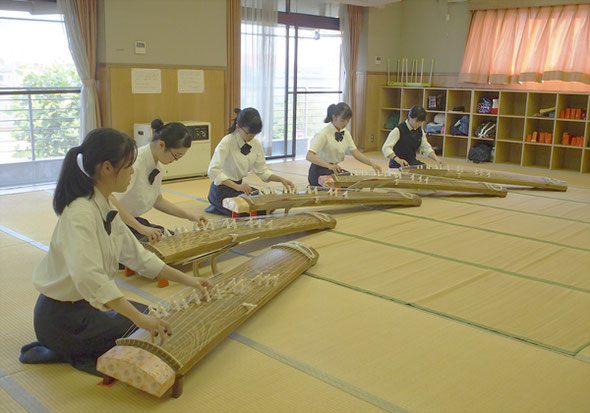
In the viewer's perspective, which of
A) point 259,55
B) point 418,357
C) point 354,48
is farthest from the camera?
point 354,48

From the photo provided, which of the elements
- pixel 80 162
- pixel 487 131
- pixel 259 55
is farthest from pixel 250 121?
pixel 487 131

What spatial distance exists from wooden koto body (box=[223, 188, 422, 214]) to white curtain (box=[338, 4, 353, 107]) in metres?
4.32

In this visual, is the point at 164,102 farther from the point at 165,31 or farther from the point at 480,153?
the point at 480,153

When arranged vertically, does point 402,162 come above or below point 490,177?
above

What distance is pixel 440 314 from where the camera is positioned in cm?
275

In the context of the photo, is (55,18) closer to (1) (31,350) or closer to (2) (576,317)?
(1) (31,350)

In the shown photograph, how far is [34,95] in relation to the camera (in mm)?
6035

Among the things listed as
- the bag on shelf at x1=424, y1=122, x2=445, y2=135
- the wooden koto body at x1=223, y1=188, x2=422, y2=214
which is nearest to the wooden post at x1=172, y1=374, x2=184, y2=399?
the wooden koto body at x1=223, y1=188, x2=422, y2=214

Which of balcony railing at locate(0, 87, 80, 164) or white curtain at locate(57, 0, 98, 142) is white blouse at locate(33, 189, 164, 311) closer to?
white curtain at locate(57, 0, 98, 142)

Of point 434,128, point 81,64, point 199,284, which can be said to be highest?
point 81,64

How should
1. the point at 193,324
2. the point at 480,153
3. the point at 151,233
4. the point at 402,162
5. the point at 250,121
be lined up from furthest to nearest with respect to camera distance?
the point at 480,153 < the point at 402,162 < the point at 250,121 < the point at 151,233 < the point at 193,324

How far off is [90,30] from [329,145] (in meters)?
2.82

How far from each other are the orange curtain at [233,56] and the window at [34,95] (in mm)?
1841

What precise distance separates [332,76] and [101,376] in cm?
760
